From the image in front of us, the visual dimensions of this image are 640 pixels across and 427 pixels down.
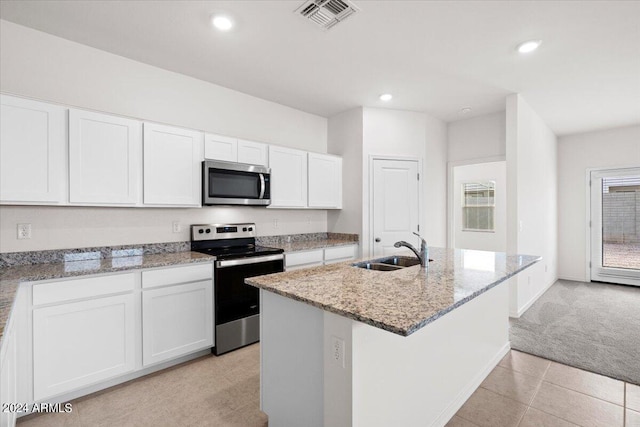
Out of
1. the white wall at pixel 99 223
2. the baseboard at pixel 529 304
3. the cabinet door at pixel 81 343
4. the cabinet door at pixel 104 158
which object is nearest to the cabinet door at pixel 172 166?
the cabinet door at pixel 104 158

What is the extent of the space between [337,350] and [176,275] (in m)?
1.77

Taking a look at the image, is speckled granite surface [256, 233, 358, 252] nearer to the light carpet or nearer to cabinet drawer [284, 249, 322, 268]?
cabinet drawer [284, 249, 322, 268]

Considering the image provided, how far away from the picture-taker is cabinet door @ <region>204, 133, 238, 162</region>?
Answer: 10.2 ft

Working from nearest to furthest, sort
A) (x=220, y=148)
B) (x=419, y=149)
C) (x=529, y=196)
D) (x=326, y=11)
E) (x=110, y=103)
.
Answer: (x=326, y=11)
(x=110, y=103)
(x=220, y=148)
(x=529, y=196)
(x=419, y=149)

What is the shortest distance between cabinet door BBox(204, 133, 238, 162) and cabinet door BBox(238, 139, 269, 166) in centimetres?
6

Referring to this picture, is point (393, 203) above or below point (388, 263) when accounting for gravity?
above

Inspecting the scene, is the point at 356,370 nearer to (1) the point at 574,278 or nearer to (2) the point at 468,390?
(2) the point at 468,390

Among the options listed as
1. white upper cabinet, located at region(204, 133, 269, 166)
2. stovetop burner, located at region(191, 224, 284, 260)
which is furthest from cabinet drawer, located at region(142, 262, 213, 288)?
white upper cabinet, located at region(204, 133, 269, 166)

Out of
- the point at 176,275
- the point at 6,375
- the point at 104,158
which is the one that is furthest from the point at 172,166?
the point at 6,375

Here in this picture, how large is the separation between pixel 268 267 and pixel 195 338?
0.91 meters

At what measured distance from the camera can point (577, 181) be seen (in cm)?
580

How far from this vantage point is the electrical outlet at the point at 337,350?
1357mm

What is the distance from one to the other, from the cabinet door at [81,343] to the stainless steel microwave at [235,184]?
3.92 feet

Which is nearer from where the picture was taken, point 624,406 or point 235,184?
point 624,406
